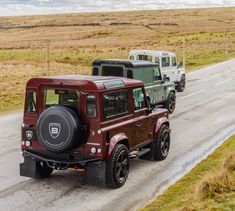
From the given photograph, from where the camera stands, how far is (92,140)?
9.11 m

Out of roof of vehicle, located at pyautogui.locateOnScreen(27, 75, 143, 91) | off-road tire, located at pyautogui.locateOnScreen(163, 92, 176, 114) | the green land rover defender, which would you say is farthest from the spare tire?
off-road tire, located at pyautogui.locateOnScreen(163, 92, 176, 114)

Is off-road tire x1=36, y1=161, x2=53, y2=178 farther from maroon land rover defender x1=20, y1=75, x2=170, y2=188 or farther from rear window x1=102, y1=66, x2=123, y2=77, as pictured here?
rear window x1=102, y1=66, x2=123, y2=77

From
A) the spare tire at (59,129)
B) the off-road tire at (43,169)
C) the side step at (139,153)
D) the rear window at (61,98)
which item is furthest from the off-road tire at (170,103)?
the spare tire at (59,129)

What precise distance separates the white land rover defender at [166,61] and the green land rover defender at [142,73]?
265 cm

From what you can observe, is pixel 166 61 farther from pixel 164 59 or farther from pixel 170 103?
pixel 170 103

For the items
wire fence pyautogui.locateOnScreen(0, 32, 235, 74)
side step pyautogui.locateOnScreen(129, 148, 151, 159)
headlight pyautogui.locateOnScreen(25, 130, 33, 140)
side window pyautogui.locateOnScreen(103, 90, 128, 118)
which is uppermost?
side window pyautogui.locateOnScreen(103, 90, 128, 118)

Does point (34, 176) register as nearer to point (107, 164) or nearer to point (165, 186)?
point (107, 164)

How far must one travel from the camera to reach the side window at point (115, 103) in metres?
9.33

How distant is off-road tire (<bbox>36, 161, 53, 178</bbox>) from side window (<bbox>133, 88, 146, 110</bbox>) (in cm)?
250

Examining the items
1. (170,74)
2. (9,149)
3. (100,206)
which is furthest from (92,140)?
(170,74)

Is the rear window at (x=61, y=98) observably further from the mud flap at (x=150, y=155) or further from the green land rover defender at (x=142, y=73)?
the green land rover defender at (x=142, y=73)

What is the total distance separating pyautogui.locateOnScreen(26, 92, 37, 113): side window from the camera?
9.68m

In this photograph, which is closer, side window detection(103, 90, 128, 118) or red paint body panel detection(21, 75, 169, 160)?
red paint body panel detection(21, 75, 169, 160)

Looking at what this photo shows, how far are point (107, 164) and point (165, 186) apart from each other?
5.13ft
